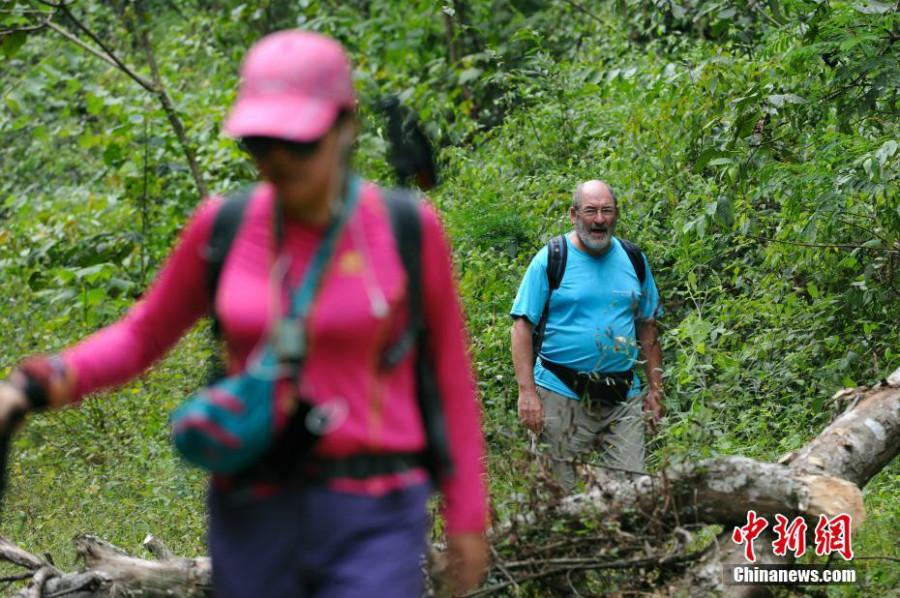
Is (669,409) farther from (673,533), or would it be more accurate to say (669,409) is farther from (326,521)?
(326,521)

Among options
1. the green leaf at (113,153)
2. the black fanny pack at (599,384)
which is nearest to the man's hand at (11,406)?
the black fanny pack at (599,384)

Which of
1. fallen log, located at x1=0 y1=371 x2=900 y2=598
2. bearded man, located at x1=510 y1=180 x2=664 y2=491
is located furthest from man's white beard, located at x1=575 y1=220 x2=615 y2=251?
fallen log, located at x1=0 y1=371 x2=900 y2=598

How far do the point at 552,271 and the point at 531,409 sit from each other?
31.0 inches

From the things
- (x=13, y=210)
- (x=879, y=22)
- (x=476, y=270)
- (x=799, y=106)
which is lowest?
(x=13, y=210)

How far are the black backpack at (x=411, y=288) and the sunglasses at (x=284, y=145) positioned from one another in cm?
26

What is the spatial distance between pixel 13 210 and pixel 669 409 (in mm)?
11044

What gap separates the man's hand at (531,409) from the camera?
21.7 ft

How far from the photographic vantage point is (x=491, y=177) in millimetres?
10086

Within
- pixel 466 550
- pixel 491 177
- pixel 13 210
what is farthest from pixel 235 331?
pixel 13 210

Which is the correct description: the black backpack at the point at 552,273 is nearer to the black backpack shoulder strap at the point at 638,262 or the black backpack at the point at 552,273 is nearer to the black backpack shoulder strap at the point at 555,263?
the black backpack shoulder strap at the point at 555,263

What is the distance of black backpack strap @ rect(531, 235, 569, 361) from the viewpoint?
22.2 ft

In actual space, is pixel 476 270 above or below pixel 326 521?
below

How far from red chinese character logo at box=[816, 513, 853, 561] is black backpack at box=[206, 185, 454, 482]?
2.46 meters

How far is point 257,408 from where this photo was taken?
102 inches
